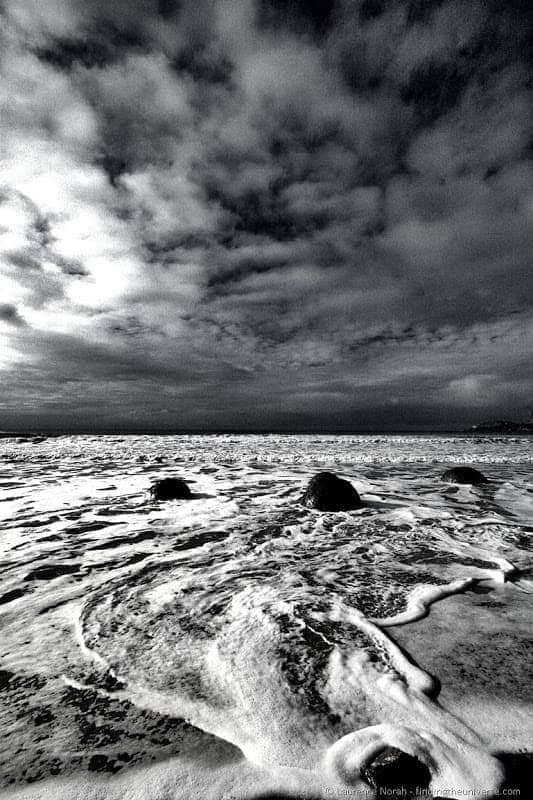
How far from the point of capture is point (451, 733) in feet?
5.72

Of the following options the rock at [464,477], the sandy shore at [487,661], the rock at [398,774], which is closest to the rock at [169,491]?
the sandy shore at [487,661]

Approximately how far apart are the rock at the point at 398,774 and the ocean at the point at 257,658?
22 millimetres

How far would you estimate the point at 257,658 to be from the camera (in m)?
2.30

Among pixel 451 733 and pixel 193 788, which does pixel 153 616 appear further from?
pixel 451 733

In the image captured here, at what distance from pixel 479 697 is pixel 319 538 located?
112 inches

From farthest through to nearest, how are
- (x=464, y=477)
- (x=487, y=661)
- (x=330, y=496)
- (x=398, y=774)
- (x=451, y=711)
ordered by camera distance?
(x=464, y=477) < (x=330, y=496) < (x=487, y=661) < (x=451, y=711) < (x=398, y=774)

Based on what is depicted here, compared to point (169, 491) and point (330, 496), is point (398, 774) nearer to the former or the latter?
point (330, 496)

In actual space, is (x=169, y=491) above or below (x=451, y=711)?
above

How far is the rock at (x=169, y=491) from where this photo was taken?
22.6ft

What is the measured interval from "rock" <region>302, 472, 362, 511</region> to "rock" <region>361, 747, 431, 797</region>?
15.0 ft

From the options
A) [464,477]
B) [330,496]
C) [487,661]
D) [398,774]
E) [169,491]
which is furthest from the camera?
[464,477]

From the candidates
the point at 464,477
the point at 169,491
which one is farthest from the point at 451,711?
the point at 464,477

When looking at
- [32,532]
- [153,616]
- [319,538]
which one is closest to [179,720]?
[153,616]

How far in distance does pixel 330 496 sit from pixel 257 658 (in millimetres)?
4131
